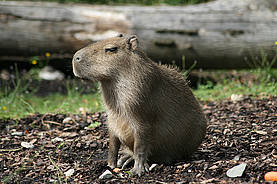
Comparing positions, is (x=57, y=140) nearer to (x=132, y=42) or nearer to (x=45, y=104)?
(x=132, y=42)

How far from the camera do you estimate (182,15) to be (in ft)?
25.0

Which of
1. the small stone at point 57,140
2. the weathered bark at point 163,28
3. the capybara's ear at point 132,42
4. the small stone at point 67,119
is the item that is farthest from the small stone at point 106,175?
the weathered bark at point 163,28

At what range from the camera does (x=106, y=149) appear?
4.55m

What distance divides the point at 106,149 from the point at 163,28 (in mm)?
3557

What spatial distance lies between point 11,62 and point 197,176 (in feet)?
18.9

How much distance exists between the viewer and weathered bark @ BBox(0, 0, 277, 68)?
7.50m

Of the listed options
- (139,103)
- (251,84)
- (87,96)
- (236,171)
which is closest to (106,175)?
(139,103)

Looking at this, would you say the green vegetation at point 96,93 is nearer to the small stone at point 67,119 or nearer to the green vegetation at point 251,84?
the green vegetation at point 251,84

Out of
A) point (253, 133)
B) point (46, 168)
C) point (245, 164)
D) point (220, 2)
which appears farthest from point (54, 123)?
point (220, 2)

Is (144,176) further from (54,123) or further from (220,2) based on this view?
(220,2)

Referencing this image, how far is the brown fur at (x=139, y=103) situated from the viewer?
358 cm

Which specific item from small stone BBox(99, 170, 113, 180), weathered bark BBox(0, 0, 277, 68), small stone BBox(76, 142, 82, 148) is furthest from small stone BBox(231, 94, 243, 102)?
small stone BBox(99, 170, 113, 180)

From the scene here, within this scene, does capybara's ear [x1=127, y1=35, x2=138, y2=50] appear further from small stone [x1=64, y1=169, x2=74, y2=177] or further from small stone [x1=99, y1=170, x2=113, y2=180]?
small stone [x1=64, y1=169, x2=74, y2=177]

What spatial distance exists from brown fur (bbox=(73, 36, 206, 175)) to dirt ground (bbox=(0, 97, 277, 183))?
0.19 m
